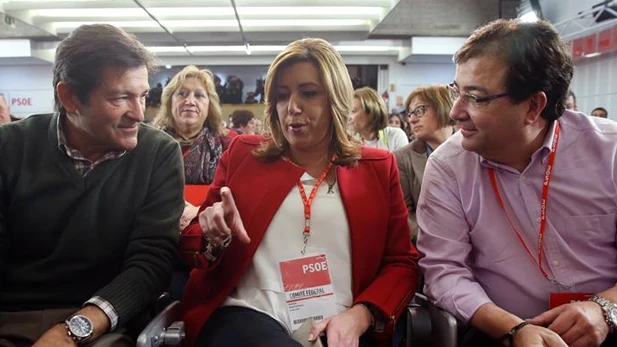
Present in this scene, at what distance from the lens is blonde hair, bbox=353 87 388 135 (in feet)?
12.5

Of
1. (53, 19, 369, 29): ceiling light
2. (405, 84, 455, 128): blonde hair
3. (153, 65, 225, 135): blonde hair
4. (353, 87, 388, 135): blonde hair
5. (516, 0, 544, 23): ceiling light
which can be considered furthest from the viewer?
(53, 19, 369, 29): ceiling light

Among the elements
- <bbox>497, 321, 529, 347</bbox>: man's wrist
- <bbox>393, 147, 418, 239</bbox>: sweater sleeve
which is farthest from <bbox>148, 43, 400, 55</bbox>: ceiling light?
<bbox>497, 321, 529, 347</bbox>: man's wrist

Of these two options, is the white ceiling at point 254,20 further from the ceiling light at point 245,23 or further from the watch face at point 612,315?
the watch face at point 612,315

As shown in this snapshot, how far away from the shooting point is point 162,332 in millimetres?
1304

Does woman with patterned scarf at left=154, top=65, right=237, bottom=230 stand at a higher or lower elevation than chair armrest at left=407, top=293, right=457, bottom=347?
higher

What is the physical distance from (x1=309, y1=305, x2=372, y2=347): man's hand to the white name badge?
0.06 metres

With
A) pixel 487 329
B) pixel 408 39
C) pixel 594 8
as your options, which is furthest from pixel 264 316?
pixel 408 39

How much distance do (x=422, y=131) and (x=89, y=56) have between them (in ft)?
6.13

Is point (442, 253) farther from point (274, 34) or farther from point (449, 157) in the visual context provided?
point (274, 34)

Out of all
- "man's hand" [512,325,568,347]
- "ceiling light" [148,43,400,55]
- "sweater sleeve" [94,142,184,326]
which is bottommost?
"man's hand" [512,325,568,347]

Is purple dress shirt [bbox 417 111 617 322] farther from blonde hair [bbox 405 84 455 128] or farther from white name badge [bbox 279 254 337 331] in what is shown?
blonde hair [bbox 405 84 455 128]

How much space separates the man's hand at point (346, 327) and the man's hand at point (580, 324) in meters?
0.50

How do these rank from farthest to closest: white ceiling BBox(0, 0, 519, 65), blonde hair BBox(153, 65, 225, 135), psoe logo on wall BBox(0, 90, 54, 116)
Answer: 1. psoe logo on wall BBox(0, 90, 54, 116)
2. white ceiling BBox(0, 0, 519, 65)
3. blonde hair BBox(153, 65, 225, 135)

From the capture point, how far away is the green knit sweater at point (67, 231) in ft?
4.59
